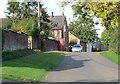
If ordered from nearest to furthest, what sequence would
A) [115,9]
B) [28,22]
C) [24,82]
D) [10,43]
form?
1. [24,82]
2. [115,9]
3. [10,43]
4. [28,22]

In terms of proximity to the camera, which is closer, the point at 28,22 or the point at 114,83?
the point at 114,83

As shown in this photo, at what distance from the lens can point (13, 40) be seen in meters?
34.4

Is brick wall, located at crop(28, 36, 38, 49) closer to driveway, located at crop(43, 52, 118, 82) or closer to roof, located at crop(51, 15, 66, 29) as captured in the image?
driveway, located at crop(43, 52, 118, 82)

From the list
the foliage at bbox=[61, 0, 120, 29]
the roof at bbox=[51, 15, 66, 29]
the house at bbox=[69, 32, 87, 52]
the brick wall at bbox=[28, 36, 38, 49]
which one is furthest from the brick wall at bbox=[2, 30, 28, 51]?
the house at bbox=[69, 32, 87, 52]

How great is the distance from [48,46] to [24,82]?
4392cm

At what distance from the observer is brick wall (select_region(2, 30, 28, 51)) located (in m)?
30.6

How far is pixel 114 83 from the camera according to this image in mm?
15539

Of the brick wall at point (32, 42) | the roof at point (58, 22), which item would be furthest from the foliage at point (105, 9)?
the roof at point (58, 22)

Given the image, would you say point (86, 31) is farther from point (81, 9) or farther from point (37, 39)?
point (81, 9)

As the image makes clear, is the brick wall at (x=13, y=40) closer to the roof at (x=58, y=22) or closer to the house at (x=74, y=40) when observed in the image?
the roof at (x=58, y=22)

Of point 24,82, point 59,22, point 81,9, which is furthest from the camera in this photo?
point 59,22

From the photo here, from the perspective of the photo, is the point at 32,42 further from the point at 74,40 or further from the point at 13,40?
the point at 74,40

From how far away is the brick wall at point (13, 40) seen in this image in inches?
1204

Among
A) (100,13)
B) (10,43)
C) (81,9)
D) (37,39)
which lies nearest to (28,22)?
(37,39)
